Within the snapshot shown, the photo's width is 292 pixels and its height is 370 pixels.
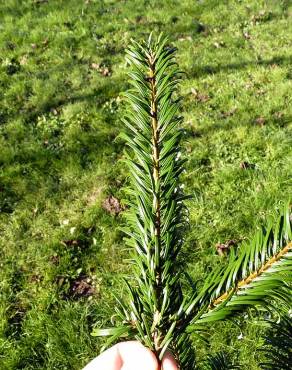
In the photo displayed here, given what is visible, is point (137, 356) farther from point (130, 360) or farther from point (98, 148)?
point (98, 148)

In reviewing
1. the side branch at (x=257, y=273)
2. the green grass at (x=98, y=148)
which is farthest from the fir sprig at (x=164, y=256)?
the green grass at (x=98, y=148)

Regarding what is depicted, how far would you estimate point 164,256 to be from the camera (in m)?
1.16

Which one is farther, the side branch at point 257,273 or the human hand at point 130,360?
the side branch at point 257,273

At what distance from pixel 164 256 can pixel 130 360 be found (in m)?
0.31

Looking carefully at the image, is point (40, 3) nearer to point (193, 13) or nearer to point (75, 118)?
point (193, 13)

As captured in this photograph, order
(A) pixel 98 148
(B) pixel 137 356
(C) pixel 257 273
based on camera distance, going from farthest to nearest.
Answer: (A) pixel 98 148, (C) pixel 257 273, (B) pixel 137 356

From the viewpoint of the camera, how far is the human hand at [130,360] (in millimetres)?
905

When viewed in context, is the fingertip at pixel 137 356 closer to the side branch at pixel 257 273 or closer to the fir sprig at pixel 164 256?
the fir sprig at pixel 164 256

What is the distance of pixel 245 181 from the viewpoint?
5.59 metres

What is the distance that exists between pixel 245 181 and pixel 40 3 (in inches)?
273

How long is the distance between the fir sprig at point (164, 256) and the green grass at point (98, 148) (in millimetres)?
1563

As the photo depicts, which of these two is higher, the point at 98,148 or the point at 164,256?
the point at 164,256

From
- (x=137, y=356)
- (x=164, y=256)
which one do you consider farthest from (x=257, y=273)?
(x=137, y=356)

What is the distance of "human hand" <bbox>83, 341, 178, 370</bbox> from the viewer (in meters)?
0.91
